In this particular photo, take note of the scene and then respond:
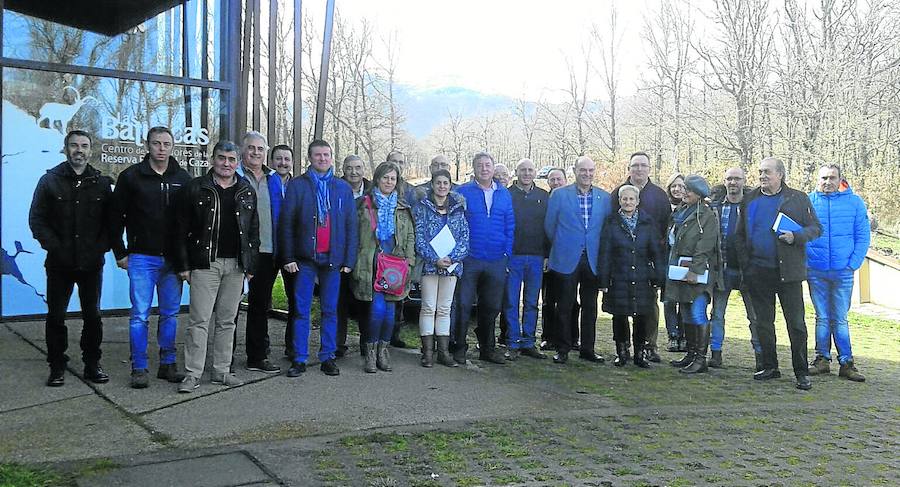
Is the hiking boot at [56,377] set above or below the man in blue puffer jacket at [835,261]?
below

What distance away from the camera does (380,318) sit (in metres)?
Answer: 7.00

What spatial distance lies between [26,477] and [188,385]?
6.41ft

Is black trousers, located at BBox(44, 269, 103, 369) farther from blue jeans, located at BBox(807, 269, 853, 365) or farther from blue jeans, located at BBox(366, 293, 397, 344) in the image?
blue jeans, located at BBox(807, 269, 853, 365)

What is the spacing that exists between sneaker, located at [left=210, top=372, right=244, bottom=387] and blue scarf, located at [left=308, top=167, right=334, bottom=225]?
1.42 meters

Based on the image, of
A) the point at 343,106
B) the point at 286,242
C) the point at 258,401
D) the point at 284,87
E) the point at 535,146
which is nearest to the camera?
the point at 258,401

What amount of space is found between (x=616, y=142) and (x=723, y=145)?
10.6 metres

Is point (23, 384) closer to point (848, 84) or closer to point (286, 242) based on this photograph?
point (286, 242)

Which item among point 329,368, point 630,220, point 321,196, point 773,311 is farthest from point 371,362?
point 773,311

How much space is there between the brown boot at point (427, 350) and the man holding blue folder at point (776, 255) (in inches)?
116

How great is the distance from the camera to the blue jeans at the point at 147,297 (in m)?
6.06

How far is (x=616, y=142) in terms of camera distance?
114ft

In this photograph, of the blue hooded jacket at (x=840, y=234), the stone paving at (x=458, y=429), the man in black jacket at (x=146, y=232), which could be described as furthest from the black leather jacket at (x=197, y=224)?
the blue hooded jacket at (x=840, y=234)

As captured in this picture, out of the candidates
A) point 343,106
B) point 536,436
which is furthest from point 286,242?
point 343,106

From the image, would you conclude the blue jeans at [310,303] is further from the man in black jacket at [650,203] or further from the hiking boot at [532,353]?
the man in black jacket at [650,203]
